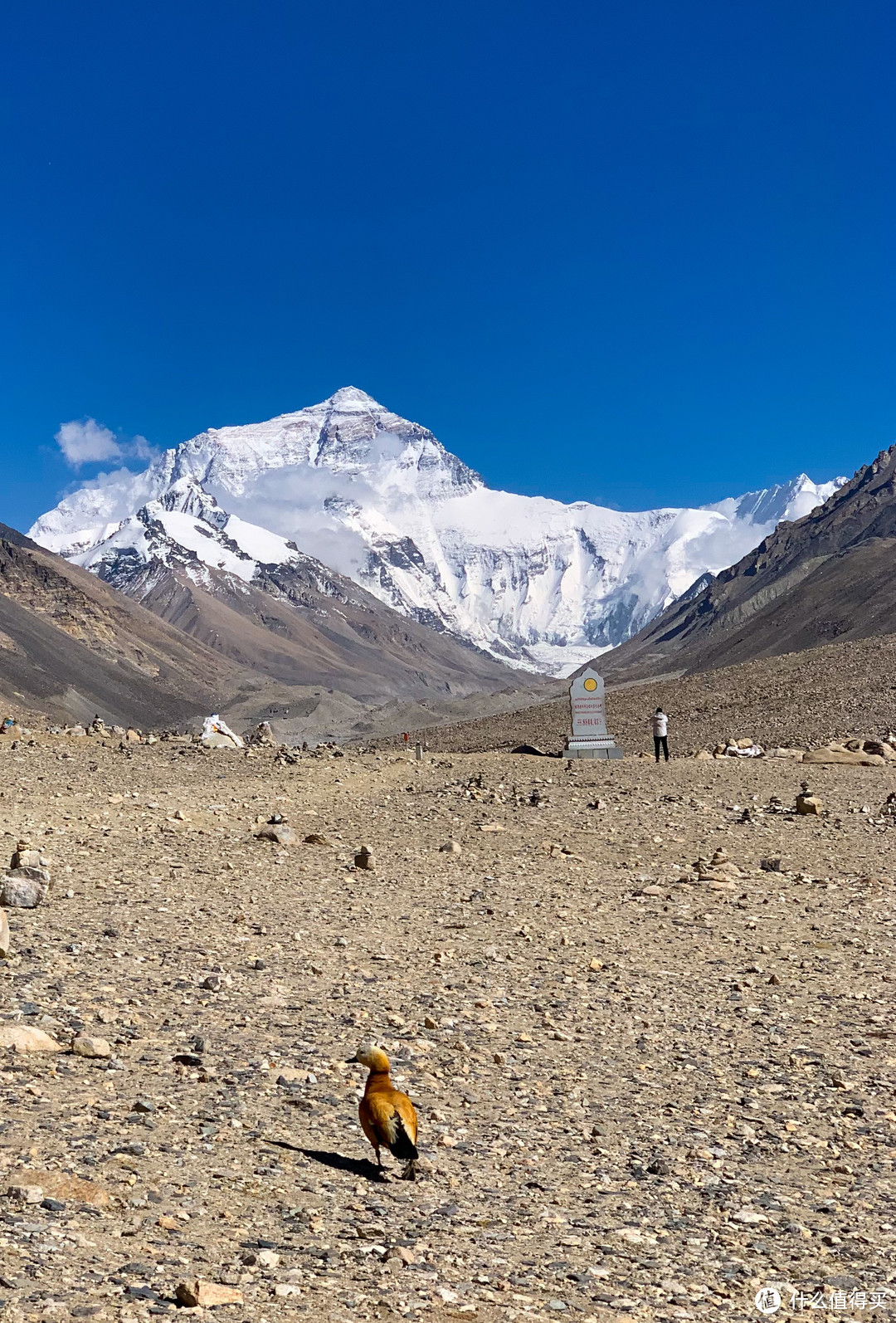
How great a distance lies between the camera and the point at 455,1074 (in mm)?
8531

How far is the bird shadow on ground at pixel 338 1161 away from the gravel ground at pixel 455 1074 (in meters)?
0.02

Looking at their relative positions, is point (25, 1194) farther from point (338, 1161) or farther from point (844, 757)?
point (844, 757)

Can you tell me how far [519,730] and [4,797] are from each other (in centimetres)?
3376

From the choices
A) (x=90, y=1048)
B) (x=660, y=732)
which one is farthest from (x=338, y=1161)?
(x=660, y=732)

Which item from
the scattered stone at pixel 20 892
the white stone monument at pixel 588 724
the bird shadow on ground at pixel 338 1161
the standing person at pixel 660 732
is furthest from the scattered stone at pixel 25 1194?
the white stone monument at pixel 588 724

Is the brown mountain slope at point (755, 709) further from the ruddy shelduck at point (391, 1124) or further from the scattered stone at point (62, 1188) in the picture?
the scattered stone at point (62, 1188)

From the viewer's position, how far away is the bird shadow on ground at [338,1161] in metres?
6.68

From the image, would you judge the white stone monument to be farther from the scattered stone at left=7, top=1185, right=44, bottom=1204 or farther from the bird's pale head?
the scattered stone at left=7, top=1185, right=44, bottom=1204

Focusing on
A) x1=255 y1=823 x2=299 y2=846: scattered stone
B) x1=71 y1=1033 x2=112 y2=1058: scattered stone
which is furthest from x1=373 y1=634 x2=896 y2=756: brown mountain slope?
x1=71 y1=1033 x2=112 y2=1058: scattered stone

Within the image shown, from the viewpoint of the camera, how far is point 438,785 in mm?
22547

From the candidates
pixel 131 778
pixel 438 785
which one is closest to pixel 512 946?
pixel 438 785

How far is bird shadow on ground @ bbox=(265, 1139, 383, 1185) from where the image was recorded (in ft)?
21.9

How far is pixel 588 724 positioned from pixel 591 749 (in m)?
0.96

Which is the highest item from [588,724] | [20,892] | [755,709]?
[755,709]
